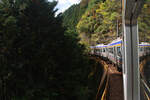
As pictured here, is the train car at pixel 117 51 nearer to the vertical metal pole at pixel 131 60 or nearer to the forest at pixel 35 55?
the forest at pixel 35 55

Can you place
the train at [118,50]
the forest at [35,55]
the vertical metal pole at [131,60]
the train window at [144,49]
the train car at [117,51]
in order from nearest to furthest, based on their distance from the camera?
the train window at [144,49], the train at [118,50], the vertical metal pole at [131,60], the train car at [117,51], the forest at [35,55]

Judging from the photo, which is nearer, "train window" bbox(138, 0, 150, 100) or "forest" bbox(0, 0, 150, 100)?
"train window" bbox(138, 0, 150, 100)

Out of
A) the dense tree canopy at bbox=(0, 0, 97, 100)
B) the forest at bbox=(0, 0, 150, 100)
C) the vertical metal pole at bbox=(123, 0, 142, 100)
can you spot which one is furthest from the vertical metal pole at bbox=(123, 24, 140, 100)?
the dense tree canopy at bbox=(0, 0, 97, 100)

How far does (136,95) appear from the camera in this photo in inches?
61.9

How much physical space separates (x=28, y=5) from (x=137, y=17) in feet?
39.2

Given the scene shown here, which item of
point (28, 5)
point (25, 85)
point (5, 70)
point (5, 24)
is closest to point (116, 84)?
point (25, 85)

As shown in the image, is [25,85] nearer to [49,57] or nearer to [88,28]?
[49,57]

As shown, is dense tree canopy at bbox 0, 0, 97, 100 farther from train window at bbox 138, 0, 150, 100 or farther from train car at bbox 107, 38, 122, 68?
train window at bbox 138, 0, 150, 100

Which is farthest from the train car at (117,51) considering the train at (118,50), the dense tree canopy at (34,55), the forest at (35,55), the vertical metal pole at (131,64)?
the dense tree canopy at (34,55)

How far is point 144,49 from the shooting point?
140 cm

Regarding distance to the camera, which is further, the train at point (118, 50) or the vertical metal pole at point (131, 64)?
the vertical metal pole at point (131, 64)

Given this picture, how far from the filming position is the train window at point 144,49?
1.26 meters

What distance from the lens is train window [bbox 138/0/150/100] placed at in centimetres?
126

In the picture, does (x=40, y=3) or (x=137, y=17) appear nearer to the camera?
(x=137, y=17)
